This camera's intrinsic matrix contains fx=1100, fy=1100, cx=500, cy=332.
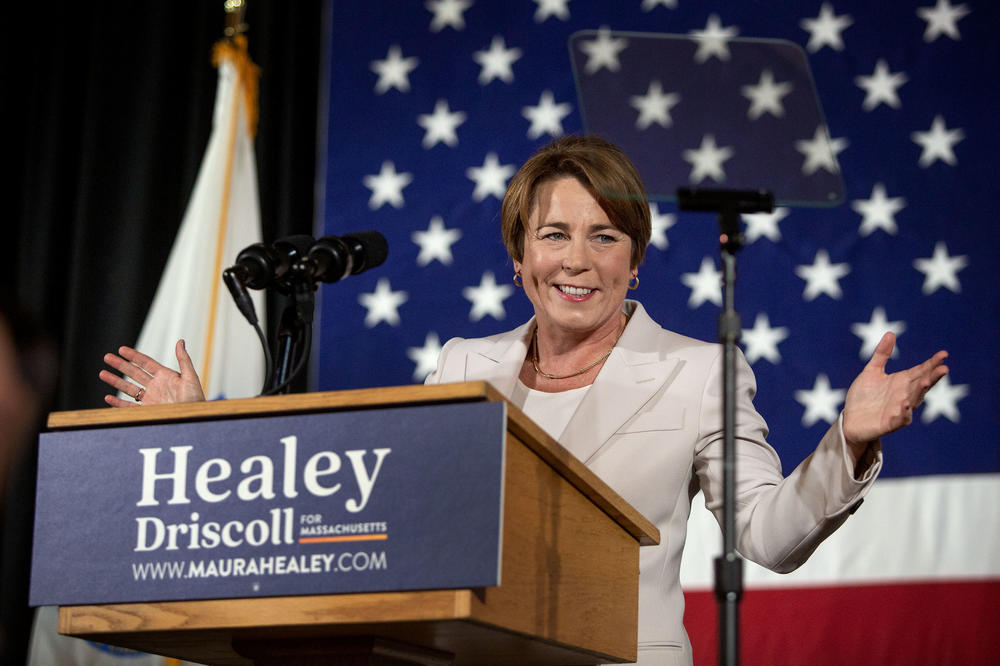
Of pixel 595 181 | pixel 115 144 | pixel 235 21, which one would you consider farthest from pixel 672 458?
pixel 115 144

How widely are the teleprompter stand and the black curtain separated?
2.66 m

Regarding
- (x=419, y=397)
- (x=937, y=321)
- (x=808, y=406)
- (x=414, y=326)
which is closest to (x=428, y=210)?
(x=414, y=326)

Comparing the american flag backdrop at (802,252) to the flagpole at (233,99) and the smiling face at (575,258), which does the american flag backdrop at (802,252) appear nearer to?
the flagpole at (233,99)

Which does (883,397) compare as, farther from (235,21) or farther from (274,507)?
(235,21)

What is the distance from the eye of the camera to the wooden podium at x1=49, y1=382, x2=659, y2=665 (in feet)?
3.64

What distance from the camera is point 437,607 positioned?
42.0 inches

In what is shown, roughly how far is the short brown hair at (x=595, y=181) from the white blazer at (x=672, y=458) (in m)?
0.18

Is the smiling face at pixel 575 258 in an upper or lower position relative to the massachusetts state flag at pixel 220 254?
lower

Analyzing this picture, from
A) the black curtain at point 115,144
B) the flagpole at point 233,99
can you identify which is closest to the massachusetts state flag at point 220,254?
the flagpole at point 233,99

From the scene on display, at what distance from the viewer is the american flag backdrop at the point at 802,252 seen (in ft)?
9.97

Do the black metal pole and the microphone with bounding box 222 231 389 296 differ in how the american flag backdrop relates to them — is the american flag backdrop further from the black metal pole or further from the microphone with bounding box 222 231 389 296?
the black metal pole

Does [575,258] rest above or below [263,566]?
above

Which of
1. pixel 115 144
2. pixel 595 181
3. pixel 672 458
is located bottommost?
pixel 672 458

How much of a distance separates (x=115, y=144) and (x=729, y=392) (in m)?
3.26
